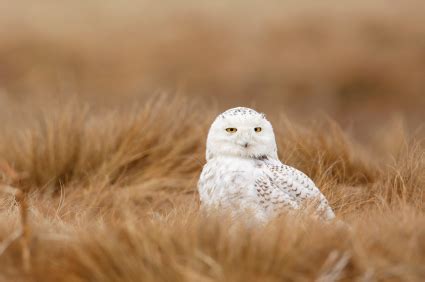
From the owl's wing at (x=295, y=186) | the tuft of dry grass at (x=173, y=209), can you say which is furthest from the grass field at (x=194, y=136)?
the owl's wing at (x=295, y=186)

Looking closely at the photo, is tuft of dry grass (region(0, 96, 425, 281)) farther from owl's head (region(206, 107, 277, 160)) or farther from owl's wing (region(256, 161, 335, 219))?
owl's head (region(206, 107, 277, 160))

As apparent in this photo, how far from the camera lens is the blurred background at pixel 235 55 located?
10344 mm

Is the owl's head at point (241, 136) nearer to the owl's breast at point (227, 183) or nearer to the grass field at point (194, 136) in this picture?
the owl's breast at point (227, 183)

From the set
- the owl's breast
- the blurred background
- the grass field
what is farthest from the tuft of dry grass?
the blurred background

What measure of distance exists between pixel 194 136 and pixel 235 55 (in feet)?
19.7

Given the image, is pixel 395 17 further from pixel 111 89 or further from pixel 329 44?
pixel 111 89

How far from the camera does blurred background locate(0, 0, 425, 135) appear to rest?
407 inches

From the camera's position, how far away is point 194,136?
548cm

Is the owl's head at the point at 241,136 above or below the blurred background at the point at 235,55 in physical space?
above

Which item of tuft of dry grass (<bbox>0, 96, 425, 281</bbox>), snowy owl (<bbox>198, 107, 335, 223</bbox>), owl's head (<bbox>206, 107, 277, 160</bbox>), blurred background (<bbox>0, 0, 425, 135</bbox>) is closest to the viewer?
tuft of dry grass (<bbox>0, 96, 425, 281</bbox>)

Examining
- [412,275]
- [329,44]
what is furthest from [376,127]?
[412,275]

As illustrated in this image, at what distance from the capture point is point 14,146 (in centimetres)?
554

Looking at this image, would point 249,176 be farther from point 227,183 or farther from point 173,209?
point 173,209

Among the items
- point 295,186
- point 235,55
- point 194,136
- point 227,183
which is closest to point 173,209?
point 227,183
